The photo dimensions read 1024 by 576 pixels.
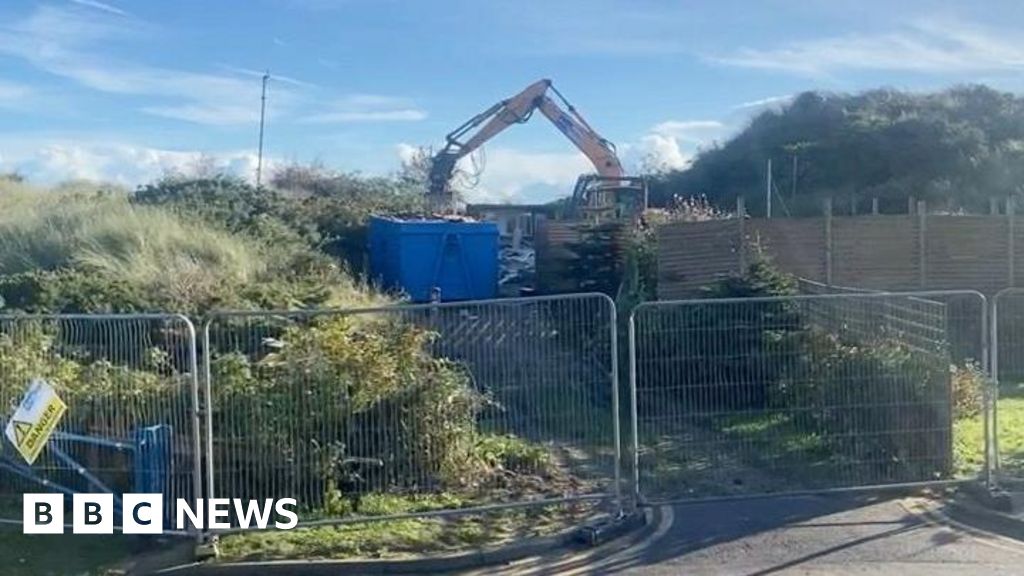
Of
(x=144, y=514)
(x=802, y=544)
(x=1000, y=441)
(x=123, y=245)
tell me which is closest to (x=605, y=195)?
(x=123, y=245)

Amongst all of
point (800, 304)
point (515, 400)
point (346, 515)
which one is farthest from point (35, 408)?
point (800, 304)

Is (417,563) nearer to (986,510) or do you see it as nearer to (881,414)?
(881,414)

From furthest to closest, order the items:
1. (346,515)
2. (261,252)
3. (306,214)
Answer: (306,214) → (261,252) → (346,515)

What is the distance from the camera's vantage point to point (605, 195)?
32031mm

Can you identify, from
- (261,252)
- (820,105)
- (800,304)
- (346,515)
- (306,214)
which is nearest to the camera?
(346,515)

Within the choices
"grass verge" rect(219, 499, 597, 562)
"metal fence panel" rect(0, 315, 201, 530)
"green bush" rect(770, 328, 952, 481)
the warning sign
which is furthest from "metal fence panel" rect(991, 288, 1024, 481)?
the warning sign

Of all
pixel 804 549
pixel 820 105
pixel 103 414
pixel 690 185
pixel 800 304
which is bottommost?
pixel 804 549

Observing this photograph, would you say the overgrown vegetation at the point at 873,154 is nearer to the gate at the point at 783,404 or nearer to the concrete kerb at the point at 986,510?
the gate at the point at 783,404

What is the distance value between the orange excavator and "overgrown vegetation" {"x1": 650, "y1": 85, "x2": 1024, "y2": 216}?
7673 mm

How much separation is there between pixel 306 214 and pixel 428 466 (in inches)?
820

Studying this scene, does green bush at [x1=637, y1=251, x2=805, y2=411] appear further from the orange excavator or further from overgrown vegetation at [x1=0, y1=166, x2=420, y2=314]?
the orange excavator

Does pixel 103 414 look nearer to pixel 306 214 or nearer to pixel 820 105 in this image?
pixel 306 214

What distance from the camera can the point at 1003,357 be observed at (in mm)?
15766

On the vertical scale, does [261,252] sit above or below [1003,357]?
above
